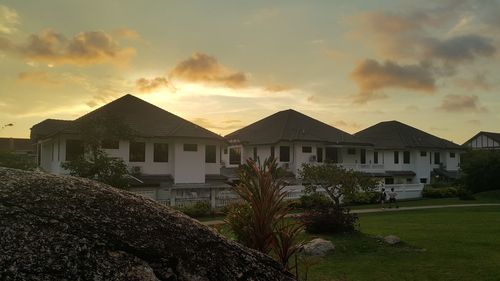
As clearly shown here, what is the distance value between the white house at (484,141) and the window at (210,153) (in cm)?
5265

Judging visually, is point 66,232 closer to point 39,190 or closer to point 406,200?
point 39,190

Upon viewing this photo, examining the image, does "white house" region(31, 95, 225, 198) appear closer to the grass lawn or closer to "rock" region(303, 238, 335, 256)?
the grass lawn

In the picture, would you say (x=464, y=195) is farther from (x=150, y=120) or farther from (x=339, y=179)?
(x=150, y=120)

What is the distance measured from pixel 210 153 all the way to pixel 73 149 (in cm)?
1100

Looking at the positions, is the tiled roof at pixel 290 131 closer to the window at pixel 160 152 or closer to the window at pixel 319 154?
the window at pixel 319 154

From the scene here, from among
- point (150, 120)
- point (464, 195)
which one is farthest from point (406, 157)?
point (150, 120)

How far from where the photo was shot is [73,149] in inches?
1280

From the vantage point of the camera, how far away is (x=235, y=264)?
152 inches

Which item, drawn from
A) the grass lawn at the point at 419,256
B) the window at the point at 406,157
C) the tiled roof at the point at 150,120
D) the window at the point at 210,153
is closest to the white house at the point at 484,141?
the window at the point at 406,157

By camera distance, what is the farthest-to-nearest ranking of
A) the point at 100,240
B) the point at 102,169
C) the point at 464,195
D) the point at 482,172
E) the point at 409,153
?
the point at 409,153 < the point at 482,172 < the point at 464,195 < the point at 102,169 < the point at 100,240

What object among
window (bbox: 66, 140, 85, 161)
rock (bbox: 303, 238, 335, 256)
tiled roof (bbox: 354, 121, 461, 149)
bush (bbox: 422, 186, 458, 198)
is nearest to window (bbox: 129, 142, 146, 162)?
window (bbox: 66, 140, 85, 161)

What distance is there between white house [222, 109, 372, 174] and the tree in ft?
53.6

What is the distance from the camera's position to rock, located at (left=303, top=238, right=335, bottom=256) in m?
13.6

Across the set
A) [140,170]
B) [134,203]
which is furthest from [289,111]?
[134,203]
